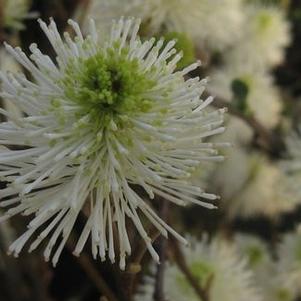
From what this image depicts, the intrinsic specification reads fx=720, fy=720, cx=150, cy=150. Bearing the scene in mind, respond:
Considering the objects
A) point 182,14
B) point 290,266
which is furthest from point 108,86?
point 290,266

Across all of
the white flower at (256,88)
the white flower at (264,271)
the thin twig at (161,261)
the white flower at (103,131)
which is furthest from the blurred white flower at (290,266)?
the white flower at (103,131)

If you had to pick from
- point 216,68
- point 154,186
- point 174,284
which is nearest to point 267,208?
point 216,68

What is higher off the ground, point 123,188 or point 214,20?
point 214,20

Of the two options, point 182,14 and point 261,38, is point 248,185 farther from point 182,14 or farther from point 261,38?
point 182,14

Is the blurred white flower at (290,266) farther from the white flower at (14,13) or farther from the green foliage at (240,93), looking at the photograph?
the white flower at (14,13)

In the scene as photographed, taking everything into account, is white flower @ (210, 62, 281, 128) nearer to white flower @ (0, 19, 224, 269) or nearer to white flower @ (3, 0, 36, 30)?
white flower @ (3, 0, 36, 30)

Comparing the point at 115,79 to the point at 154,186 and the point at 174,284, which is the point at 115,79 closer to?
the point at 154,186

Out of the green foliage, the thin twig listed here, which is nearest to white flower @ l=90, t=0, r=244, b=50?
the green foliage
